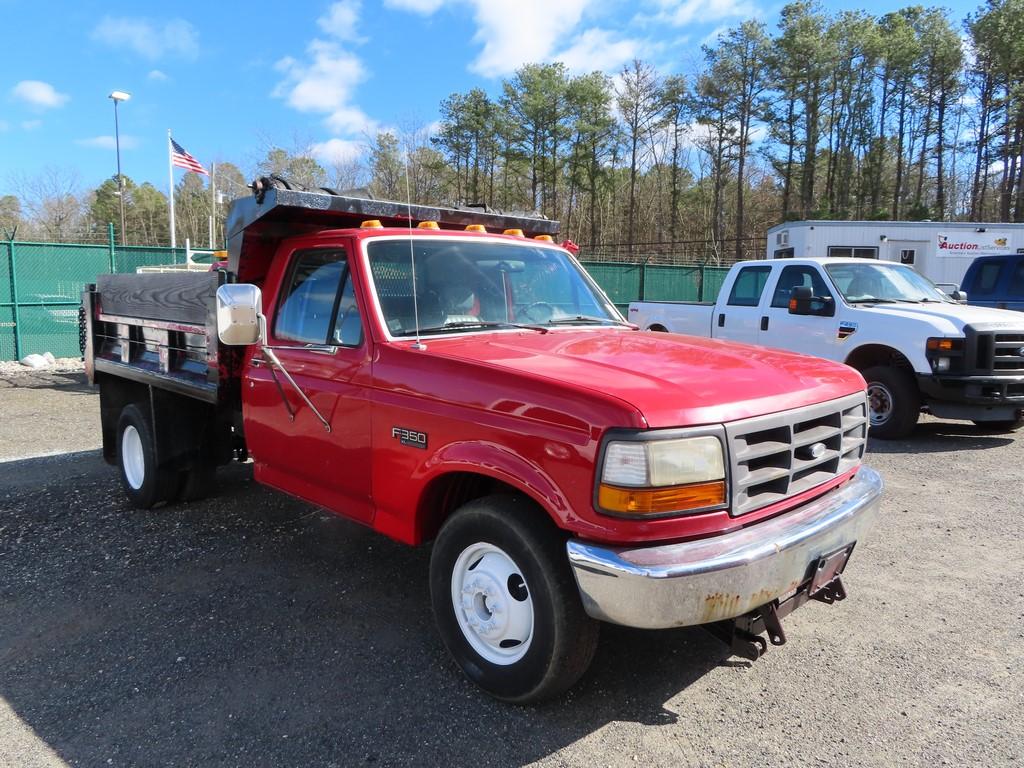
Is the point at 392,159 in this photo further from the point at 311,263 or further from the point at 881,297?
the point at 881,297

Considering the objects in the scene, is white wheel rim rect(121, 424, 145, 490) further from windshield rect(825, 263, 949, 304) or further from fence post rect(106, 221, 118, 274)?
fence post rect(106, 221, 118, 274)

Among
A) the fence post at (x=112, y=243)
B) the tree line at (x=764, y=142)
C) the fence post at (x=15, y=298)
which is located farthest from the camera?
the tree line at (x=764, y=142)

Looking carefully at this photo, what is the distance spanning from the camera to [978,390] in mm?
6902

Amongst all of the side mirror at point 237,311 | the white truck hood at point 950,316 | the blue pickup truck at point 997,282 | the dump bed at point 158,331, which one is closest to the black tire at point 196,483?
the dump bed at point 158,331

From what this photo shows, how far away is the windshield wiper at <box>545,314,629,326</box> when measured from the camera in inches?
148

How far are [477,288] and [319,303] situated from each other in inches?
33.5

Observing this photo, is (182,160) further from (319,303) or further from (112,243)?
(319,303)

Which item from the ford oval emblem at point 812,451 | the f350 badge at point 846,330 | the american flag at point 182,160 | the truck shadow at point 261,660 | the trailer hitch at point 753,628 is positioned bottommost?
the truck shadow at point 261,660

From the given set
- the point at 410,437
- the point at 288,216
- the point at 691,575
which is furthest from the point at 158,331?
the point at 691,575

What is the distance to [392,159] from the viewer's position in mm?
8055

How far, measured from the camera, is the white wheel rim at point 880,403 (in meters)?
7.45

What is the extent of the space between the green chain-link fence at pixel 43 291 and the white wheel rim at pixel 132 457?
31.8 feet

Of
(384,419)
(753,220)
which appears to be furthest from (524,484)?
(753,220)

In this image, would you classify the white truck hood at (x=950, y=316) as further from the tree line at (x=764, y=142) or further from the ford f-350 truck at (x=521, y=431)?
the tree line at (x=764, y=142)
